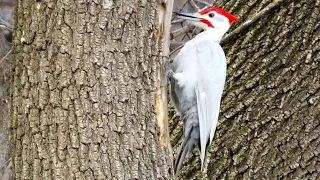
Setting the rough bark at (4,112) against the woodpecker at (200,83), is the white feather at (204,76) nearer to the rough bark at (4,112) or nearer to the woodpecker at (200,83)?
the woodpecker at (200,83)

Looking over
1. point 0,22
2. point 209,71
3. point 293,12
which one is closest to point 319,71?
point 293,12

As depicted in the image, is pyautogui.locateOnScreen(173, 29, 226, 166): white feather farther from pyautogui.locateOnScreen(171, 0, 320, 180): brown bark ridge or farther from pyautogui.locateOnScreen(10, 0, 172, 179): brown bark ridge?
pyautogui.locateOnScreen(10, 0, 172, 179): brown bark ridge

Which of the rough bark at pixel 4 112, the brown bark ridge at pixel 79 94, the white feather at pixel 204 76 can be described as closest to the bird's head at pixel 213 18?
the white feather at pixel 204 76

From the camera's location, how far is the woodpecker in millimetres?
3115

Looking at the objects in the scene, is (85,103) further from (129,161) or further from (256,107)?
(256,107)

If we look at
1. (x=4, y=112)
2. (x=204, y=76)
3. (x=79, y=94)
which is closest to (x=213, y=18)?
(x=204, y=76)

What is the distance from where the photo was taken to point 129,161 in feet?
7.77

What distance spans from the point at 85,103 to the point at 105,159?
23cm

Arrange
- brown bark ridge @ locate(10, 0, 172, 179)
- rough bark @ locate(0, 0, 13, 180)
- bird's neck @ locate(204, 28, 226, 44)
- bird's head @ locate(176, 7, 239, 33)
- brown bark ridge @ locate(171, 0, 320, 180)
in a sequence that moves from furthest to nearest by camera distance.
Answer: rough bark @ locate(0, 0, 13, 180), bird's neck @ locate(204, 28, 226, 44), bird's head @ locate(176, 7, 239, 33), brown bark ridge @ locate(171, 0, 320, 180), brown bark ridge @ locate(10, 0, 172, 179)

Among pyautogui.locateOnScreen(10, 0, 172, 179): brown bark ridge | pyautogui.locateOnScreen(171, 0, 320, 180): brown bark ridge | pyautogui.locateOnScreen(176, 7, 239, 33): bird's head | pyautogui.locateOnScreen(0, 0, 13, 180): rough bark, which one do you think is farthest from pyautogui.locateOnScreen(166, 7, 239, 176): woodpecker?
pyautogui.locateOnScreen(0, 0, 13, 180): rough bark

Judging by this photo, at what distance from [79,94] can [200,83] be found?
1.10m

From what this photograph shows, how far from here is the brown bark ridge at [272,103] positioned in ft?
10.00

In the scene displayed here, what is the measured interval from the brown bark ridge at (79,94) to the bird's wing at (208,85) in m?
0.71

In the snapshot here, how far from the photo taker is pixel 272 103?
3141mm
